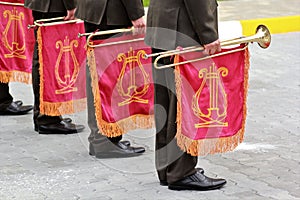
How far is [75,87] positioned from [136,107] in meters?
0.90

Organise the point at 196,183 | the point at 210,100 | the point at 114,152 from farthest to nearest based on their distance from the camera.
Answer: the point at 114,152 < the point at 196,183 < the point at 210,100

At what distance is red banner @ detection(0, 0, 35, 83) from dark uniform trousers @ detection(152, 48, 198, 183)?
2280 mm

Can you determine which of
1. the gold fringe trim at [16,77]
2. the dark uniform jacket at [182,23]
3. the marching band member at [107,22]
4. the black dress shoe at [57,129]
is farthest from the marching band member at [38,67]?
the dark uniform jacket at [182,23]

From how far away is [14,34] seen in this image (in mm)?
8656

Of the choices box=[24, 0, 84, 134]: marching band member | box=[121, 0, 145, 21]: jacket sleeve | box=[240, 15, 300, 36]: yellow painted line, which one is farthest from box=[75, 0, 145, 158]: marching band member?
box=[240, 15, 300, 36]: yellow painted line

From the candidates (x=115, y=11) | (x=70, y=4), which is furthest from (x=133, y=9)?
(x=70, y=4)

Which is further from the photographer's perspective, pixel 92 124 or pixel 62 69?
pixel 62 69

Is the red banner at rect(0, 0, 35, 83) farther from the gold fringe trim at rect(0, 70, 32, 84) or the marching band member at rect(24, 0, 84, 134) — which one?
the marching band member at rect(24, 0, 84, 134)

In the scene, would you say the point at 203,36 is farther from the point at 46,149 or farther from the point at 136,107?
the point at 46,149

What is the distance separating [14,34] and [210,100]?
113 inches

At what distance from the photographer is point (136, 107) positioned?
24.1 ft

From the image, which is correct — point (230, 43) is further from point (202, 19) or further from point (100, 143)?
point (100, 143)

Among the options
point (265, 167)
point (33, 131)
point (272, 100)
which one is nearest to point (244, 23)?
point (272, 100)

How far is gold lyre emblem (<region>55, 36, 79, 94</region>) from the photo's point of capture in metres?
7.98
